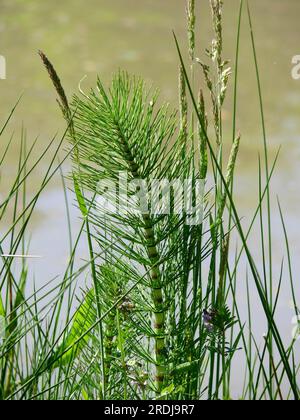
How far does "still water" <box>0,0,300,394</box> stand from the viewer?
9.64ft

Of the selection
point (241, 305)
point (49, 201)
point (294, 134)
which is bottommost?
point (241, 305)

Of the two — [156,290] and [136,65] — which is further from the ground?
[136,65]

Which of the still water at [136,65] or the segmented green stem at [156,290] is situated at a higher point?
the still water at [136,65]

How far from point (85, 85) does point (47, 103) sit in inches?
9.4

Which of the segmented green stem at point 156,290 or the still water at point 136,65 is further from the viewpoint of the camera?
the still water at point 136,65

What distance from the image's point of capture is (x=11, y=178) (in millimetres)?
3238

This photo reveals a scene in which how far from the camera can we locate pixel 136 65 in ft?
14.4

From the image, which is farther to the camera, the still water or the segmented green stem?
the still water

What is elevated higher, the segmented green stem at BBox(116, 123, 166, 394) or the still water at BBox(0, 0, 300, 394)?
the still water at BBox(0, 0, 300, 394)

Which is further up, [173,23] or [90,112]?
[173,23]

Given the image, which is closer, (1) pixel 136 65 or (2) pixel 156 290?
(2) pixel 156 290

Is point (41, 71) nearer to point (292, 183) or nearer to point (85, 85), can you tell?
point (85, 85)

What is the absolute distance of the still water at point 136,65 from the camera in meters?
2.94
